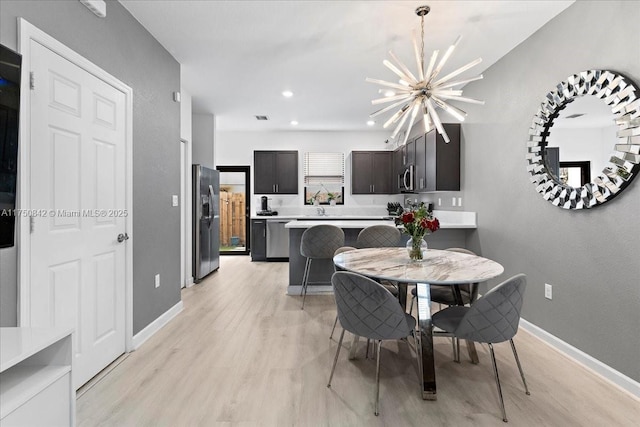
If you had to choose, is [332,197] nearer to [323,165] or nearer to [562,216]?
[323,165]

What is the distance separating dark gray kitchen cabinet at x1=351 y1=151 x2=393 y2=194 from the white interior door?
4.90 m

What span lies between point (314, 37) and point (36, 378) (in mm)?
3075

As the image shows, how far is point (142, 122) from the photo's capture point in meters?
2.93

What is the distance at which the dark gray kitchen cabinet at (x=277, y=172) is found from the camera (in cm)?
695

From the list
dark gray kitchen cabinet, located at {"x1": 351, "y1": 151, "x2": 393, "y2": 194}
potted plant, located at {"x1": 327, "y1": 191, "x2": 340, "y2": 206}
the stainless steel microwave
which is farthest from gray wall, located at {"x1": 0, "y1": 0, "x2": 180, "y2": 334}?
dark gray kitchen cabinet, located at {"x1": 351, "y1": 151, "x2": 393, "y2": 194}

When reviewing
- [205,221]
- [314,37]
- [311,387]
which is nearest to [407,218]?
[311,387]

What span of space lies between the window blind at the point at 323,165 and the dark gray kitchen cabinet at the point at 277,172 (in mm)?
277

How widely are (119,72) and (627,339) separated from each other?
404 centimetres

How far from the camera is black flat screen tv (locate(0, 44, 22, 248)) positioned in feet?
4.84

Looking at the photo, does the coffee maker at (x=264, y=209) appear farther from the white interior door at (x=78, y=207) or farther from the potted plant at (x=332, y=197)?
the white interior door at (x=78, y=207)

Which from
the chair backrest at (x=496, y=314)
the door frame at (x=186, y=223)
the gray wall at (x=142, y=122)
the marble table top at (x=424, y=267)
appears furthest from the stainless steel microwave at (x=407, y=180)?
the chair backrest at (x=496, y=314)

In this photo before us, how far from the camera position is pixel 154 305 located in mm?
3141

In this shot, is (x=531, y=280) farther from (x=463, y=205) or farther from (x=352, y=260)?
(x=352, y=260)

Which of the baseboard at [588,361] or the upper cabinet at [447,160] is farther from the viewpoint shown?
the upper cabinet at [447,160]
